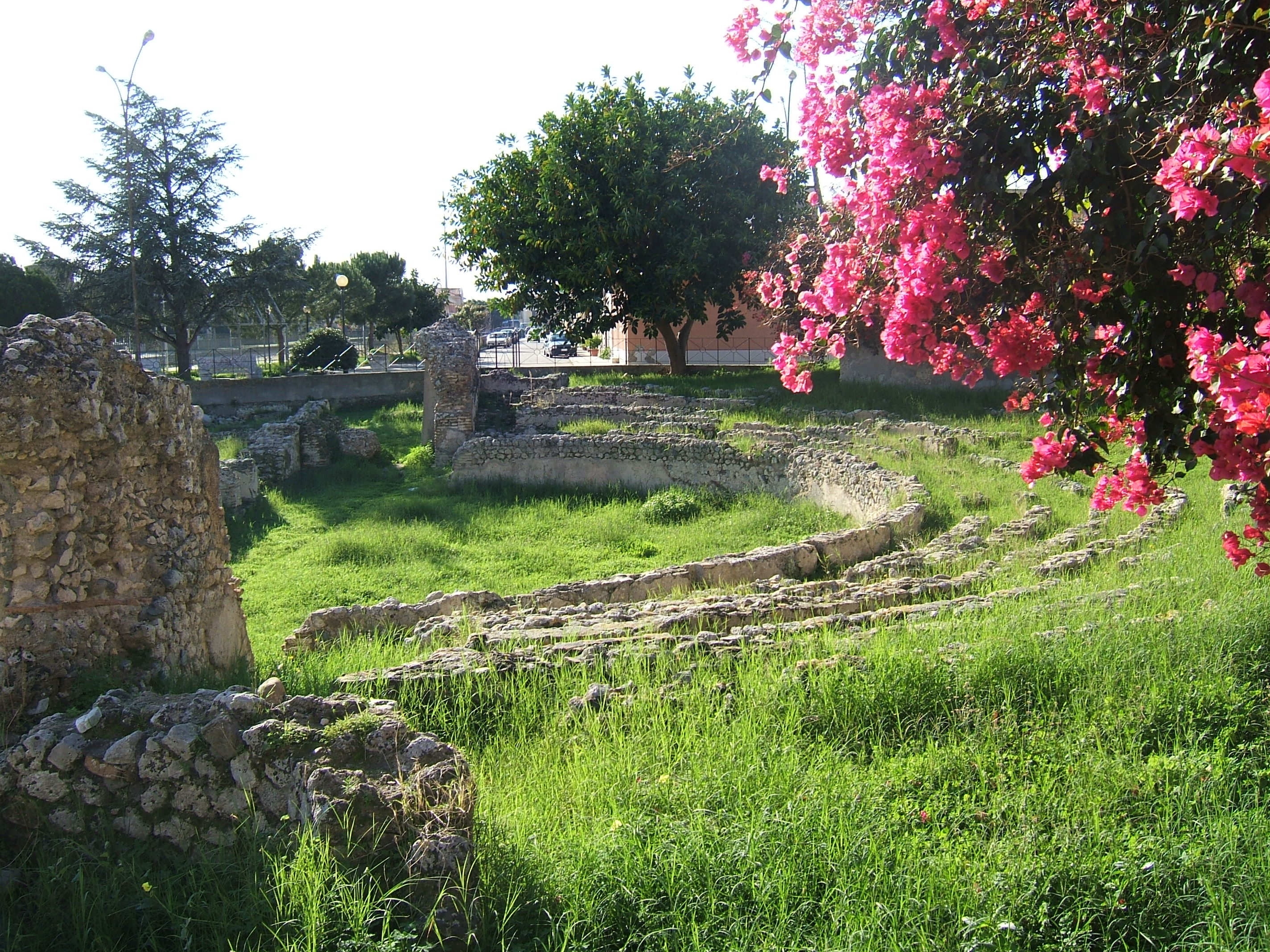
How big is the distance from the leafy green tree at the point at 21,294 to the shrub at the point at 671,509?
722 inches

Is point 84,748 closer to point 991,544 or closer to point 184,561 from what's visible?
point 184,561

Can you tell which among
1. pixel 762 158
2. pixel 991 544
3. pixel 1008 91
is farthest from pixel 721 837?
pixel 762 158

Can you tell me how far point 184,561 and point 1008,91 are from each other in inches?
216

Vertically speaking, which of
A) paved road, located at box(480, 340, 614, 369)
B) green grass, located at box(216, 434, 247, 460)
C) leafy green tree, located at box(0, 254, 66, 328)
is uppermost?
leafy green tree, located at box(0, 254, 66, 328)

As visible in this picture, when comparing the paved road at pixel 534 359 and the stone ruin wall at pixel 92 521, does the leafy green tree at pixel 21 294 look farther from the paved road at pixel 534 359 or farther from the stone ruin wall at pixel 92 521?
the stone ruin wall at pixel 92 521

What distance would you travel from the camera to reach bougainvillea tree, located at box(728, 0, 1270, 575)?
3432 millimetres

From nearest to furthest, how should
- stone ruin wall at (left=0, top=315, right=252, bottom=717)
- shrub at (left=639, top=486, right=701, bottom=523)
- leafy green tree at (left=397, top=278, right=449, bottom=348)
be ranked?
stone ruin wall at (left=0, top=315, right=252, bottom=717), shrub at (left=639, top=486, right=701, bottom=523), leafy green tree at (left=397, top=278, right=449, bottom=348)

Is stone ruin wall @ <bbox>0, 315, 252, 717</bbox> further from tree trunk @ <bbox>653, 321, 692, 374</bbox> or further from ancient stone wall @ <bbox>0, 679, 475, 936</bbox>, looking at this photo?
tree trunk @ <bbox>653, 321, 692, 374</bbox>

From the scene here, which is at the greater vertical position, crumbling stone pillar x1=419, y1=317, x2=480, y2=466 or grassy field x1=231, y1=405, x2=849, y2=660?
crumbling stone pillar x1=419, y1=317, x2=480, y2=466

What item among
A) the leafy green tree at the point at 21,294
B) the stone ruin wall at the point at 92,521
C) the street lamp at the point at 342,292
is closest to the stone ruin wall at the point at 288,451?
the leafy green tree at the point at 21,294

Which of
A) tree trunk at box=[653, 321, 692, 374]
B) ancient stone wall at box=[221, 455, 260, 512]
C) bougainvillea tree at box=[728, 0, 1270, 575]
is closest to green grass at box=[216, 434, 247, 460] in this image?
ancient stone wall at box=[221, 455, 260, 512]

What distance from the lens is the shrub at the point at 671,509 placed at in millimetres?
13938

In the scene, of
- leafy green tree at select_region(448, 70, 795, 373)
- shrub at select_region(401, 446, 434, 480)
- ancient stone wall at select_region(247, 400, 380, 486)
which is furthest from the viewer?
leafy green tree at select_region(448, 70, 795, 373)

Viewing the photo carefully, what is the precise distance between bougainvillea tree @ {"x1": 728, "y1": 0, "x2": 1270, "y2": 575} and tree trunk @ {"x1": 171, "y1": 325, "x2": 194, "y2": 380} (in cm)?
2848
